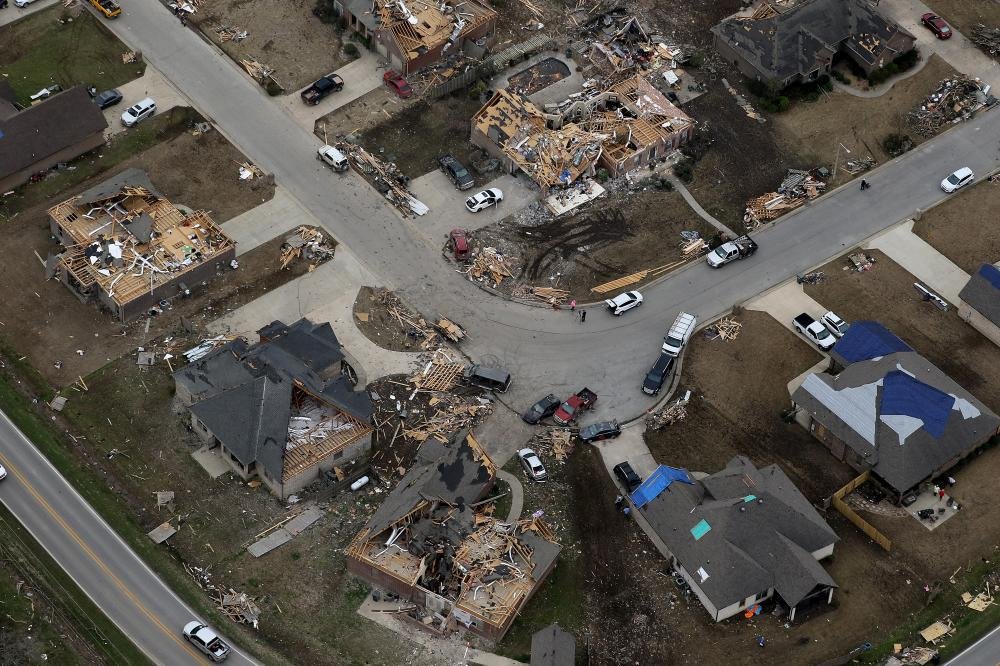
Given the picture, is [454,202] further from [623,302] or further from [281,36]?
[281,36]

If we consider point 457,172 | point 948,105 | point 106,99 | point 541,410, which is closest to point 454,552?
point 541,410

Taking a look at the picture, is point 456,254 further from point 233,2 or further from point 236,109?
point 233,2

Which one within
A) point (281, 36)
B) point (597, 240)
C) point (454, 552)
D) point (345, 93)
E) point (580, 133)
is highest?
point (281, 36)

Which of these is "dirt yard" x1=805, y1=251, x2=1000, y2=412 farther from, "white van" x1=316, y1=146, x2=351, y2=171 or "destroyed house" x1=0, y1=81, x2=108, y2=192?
"destroyed house" x1=0, y1=81, x2=108, y2=192

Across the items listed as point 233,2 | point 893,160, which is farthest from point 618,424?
point 233,2

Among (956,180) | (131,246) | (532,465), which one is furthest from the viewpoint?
(956,180)

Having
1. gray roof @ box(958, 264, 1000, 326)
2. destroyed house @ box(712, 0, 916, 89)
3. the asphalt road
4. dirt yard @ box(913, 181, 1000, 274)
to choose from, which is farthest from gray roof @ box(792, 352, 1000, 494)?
the asphalt road

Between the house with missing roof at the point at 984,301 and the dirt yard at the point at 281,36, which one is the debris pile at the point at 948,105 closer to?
the house with missing roof at the point at 984,301
